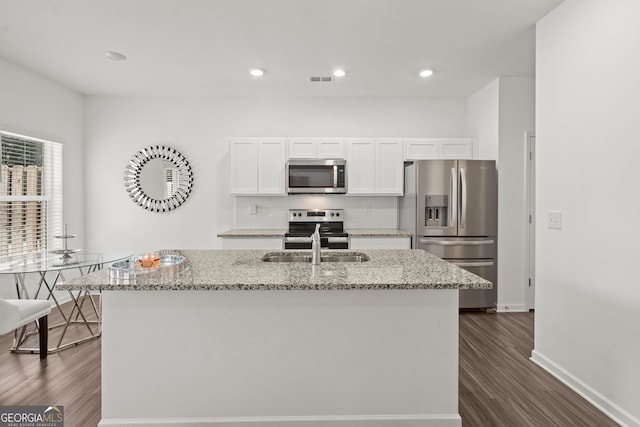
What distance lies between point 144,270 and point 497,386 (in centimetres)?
240

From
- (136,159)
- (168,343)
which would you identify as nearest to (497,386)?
(168,343)

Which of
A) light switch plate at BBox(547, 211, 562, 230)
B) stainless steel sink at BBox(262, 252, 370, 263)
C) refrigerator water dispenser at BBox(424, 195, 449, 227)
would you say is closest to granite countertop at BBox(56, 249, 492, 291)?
stainless steel sink at BBox(262, 252, 370, 263)

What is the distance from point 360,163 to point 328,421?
3229 millimetres

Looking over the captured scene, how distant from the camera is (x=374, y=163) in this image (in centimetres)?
470

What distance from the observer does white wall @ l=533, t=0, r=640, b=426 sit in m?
2.10

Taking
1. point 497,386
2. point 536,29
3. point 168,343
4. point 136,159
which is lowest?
point 497,386

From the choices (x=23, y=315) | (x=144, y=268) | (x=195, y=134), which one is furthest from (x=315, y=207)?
(x=23, y=315)

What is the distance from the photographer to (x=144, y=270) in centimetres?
207

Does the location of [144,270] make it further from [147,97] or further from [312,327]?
[147,97]

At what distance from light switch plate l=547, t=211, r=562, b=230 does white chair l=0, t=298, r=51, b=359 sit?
3845 mm

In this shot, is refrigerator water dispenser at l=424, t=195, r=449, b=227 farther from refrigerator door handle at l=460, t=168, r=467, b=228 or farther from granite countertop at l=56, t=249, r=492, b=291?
granite countertop at l=56, t=249, r=492, b=291

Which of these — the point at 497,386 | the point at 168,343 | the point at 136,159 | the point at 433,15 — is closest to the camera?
the point at 168,343

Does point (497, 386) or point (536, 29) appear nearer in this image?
point (497, 386)

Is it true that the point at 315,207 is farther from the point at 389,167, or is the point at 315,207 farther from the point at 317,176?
the point at 389,167
